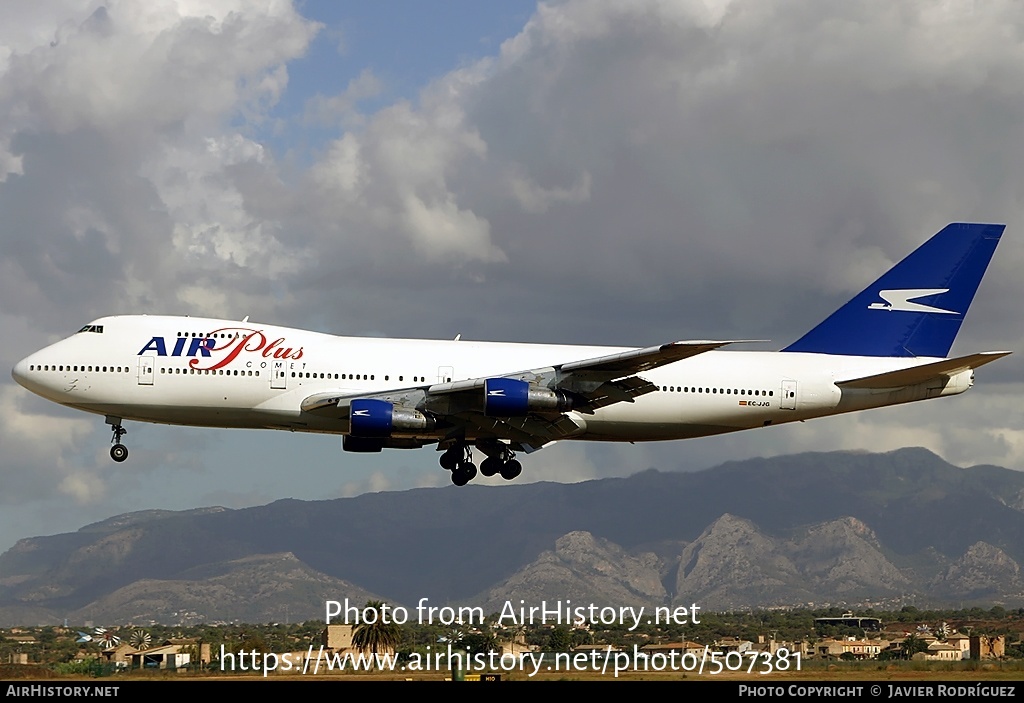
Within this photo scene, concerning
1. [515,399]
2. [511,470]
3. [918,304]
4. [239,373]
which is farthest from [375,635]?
[918,304]

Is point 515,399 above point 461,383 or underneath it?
underneath

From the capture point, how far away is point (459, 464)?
155 feet

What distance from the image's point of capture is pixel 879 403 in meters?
46.7

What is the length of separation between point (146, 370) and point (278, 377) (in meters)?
4.18

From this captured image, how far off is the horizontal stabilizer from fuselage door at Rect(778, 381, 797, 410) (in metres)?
1.65

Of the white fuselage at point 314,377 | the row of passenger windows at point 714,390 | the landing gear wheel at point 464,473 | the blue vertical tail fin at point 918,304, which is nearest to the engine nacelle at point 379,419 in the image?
→ the white fuselage at point 314,377

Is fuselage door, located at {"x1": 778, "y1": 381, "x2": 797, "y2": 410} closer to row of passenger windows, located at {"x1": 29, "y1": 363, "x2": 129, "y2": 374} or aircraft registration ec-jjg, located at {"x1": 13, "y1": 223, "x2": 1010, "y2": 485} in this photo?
aircraft registration ec-jjg, located at {"x1": 13, "y1": 223, "x2": 1010, "y2": 485}

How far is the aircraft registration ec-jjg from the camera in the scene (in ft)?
137

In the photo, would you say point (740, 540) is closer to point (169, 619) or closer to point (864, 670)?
point (169, 619)

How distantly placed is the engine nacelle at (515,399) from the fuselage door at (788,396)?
348 inches

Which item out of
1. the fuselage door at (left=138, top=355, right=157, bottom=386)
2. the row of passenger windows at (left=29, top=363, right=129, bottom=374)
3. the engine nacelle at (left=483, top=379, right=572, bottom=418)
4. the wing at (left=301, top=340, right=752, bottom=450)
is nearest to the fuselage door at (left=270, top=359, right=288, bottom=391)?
the wing at (left=301, top=340, right=752, bottom=450)

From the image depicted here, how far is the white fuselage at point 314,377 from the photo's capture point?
42.0 metres

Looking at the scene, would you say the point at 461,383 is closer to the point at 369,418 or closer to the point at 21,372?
the point at 369,418
